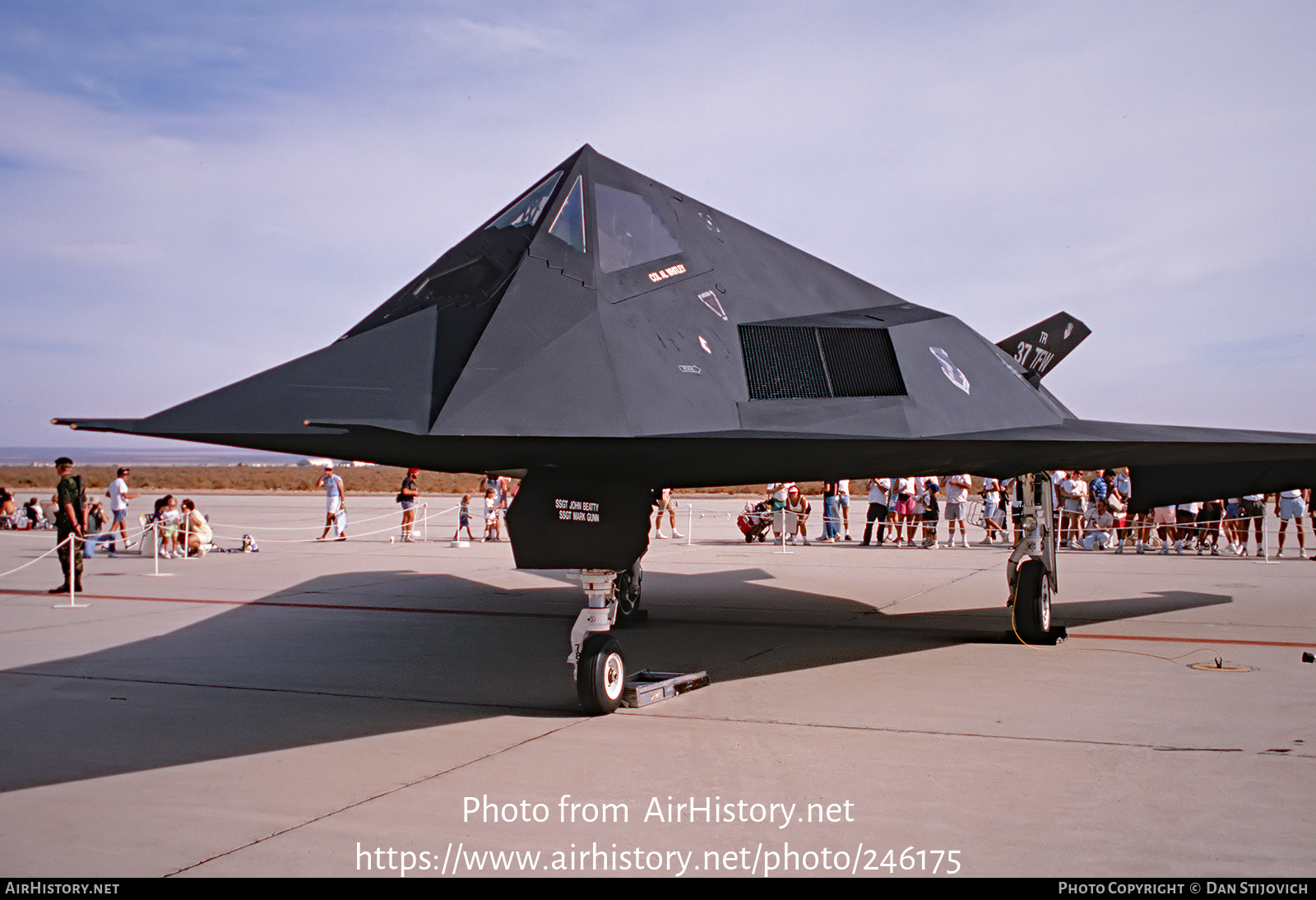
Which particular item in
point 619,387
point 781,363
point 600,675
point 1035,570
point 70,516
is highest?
point 781,363

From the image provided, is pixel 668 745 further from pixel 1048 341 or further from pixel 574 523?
pixel 1048 341

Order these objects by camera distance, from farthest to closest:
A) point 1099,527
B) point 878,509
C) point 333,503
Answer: point 333,503 → point 878,509 → point 1099,527

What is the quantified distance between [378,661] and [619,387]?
4270 millimetres

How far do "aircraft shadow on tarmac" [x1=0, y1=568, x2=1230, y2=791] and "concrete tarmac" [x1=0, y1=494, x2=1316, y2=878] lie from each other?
0.15 ft

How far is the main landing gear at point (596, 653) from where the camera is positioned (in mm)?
6270

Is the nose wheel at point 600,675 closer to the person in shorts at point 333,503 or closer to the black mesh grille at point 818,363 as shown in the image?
the black mesh grille at point 818,363

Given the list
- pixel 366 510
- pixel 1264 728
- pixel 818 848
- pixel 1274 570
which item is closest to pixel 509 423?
pixel 818 848

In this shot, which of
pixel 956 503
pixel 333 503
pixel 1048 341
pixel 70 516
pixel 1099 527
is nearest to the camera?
pixel 1048 341

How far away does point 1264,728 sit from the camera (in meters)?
5.84

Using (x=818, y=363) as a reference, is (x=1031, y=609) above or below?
below

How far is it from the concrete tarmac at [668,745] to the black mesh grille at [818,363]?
6.71 feet

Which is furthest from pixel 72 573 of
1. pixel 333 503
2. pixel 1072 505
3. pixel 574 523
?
pixel 1072 505

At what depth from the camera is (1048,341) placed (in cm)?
1171

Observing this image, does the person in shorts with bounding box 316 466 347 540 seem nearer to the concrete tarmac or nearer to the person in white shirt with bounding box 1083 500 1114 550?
the concrete tarmac
